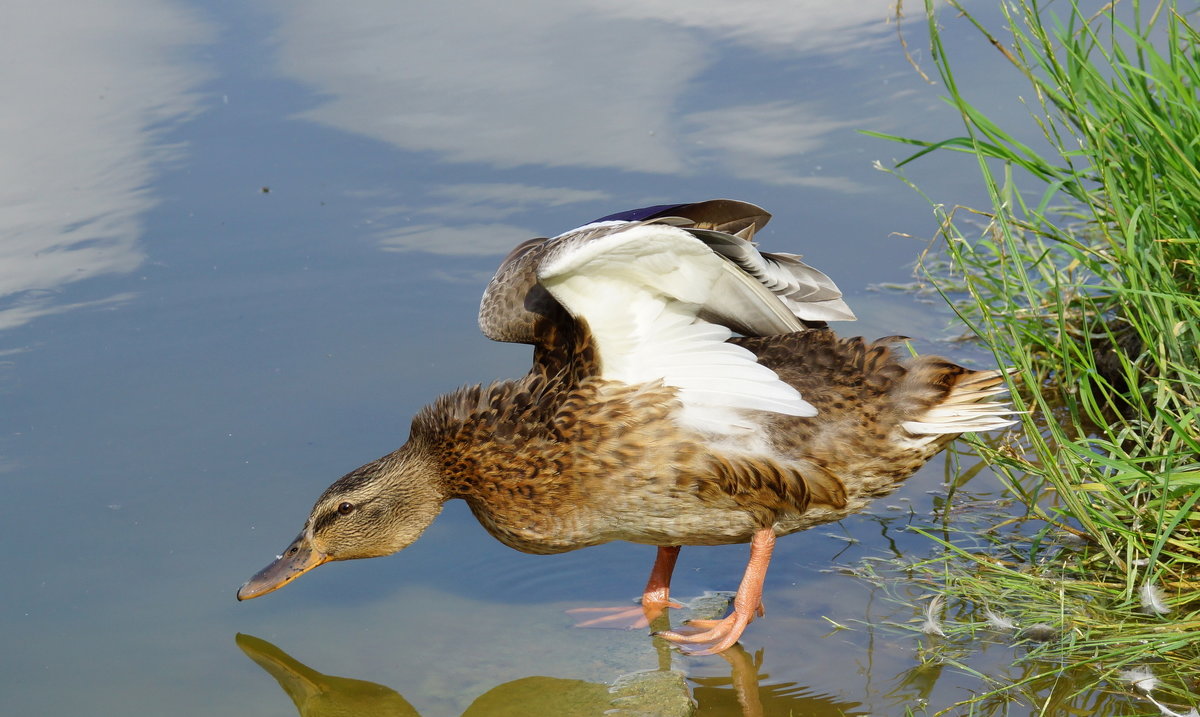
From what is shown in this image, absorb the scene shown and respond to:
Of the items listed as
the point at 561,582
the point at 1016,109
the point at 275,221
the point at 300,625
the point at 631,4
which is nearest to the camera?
the point at 300,625

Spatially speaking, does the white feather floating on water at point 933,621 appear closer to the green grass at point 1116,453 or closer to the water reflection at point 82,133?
the green grass at point 1116,453

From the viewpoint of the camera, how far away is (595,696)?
3.51 m

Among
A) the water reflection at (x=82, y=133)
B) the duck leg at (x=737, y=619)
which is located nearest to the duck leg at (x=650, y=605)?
the duck leg at (x=737, y=619)

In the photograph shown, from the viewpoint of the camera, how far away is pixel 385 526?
3.98 m

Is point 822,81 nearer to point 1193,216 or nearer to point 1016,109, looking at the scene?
point 1016,109

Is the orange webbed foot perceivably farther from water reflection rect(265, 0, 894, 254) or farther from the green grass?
water reflection rect(265, 0, 894, 254)

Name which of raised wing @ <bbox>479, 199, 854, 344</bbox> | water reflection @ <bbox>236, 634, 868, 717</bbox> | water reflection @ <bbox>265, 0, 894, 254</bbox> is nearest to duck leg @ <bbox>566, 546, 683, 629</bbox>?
water reflection @ <bbox>236, 634, 868, 717</bbox>

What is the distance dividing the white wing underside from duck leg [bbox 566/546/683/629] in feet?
1.96

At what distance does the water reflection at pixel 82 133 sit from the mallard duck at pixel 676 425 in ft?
6.81

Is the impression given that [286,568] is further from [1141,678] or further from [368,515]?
[1141,678]

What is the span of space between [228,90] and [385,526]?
140 inches

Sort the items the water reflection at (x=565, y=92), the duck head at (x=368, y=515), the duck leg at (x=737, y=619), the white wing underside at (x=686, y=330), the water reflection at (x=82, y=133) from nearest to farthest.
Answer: the white wing underside at (x=686, y=330), the duck leg at (x=737, y=619), the duck head at (x=368, y=515), the water reflection at (x=82, y=133), the water reflection at (x=565, y=92)

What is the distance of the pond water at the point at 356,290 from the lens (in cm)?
365

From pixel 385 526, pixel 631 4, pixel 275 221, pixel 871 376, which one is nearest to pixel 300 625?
pixel 385 526
